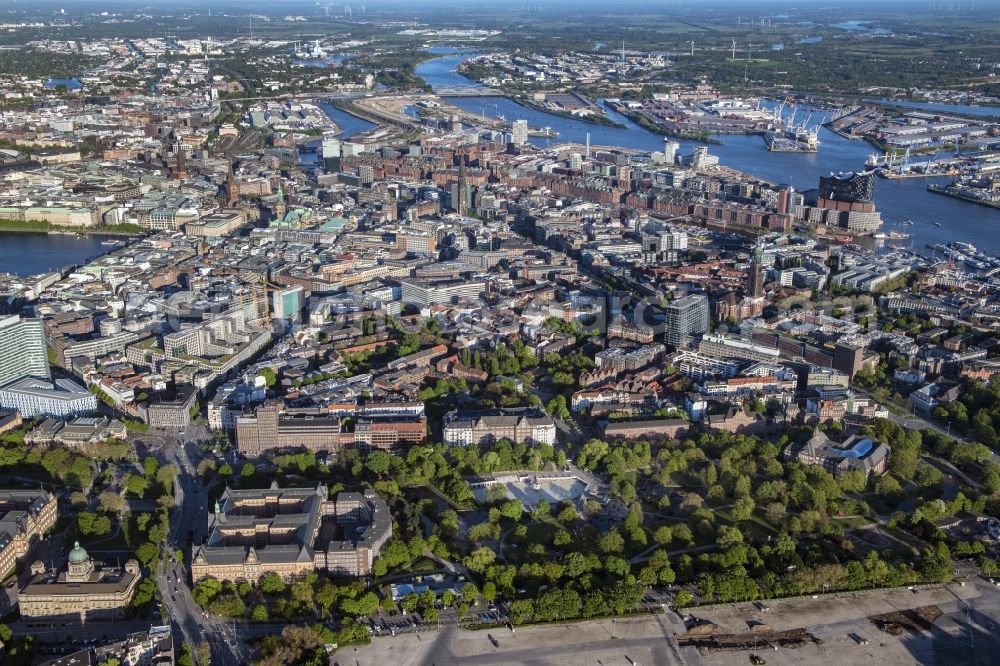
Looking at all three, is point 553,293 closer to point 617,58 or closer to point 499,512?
point 499,512

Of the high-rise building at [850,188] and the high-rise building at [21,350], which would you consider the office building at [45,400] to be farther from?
the high-rise building at [850,188]

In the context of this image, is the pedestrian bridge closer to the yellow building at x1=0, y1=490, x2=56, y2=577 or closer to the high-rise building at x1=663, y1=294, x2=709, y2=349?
the high-rise building at x1=663, y1=294, x2=709, y2=349

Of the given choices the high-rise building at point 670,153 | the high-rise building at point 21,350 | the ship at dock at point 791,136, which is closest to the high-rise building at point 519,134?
the high-rise building at point 670,153

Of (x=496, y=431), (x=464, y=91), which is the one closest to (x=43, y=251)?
(x=496, y=431)

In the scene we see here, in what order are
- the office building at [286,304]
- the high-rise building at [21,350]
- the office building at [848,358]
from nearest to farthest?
the high-rise building at [21,350]
the office building at [848,358]
the office building at [286,304]

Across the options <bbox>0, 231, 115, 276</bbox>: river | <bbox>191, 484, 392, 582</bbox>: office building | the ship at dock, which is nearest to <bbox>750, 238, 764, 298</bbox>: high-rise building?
<bbox>191, 484, 392, 582</bbox>: office building

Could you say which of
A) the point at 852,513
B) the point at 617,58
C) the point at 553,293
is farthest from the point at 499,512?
the point at 617,58
